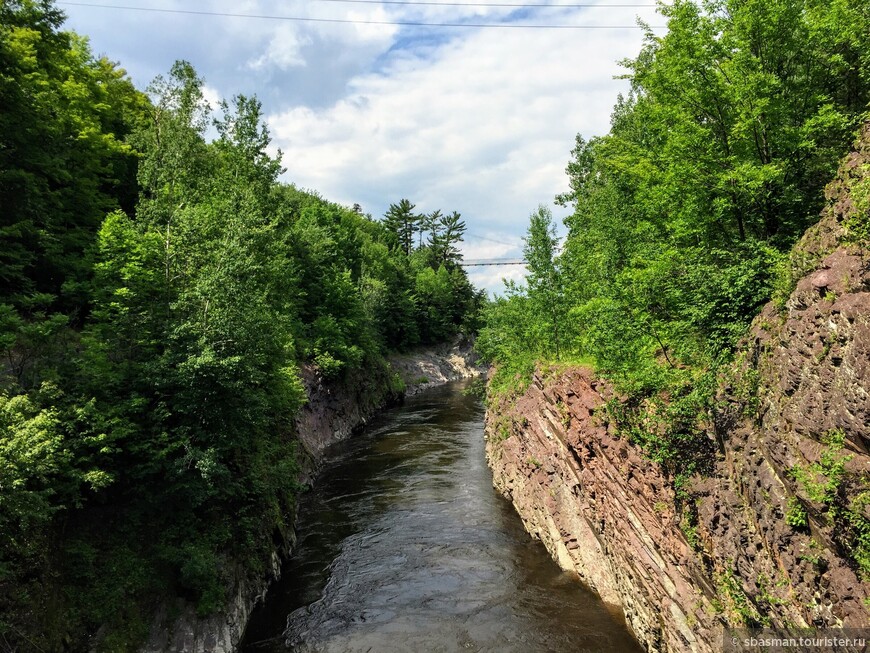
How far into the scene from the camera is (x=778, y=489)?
7762 mm

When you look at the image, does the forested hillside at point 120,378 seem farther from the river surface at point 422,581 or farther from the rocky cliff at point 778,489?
the rocky cliff at point 778,489

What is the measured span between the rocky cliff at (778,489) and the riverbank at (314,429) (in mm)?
11002

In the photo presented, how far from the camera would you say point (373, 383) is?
1790 inches

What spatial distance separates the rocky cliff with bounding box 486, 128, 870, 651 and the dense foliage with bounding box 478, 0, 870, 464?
79 centimetres

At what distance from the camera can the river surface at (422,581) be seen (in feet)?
42.2

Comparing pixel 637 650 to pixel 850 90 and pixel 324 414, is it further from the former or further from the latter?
pixel 324 414

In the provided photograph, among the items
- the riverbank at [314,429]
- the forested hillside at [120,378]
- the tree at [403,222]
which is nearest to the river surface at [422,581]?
the riverbank at [314,429]

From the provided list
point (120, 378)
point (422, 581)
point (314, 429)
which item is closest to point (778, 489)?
point (422, 581)

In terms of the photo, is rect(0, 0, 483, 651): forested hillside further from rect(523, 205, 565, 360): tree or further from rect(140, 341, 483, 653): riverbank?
rect(523, 205, 565, 360): tree

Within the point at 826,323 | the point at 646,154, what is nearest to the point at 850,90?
the point at 646,154

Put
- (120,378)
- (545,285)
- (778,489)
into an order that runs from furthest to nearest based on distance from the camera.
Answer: (545,285)
(120,378)
(778,489)

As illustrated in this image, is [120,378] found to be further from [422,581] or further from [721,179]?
[721,179]

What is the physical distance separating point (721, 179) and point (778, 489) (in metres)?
7.18

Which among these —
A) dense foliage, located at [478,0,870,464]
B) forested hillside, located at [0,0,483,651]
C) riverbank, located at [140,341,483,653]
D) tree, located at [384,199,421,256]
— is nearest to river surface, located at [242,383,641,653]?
riverbank, located at [140,341,483,653]
